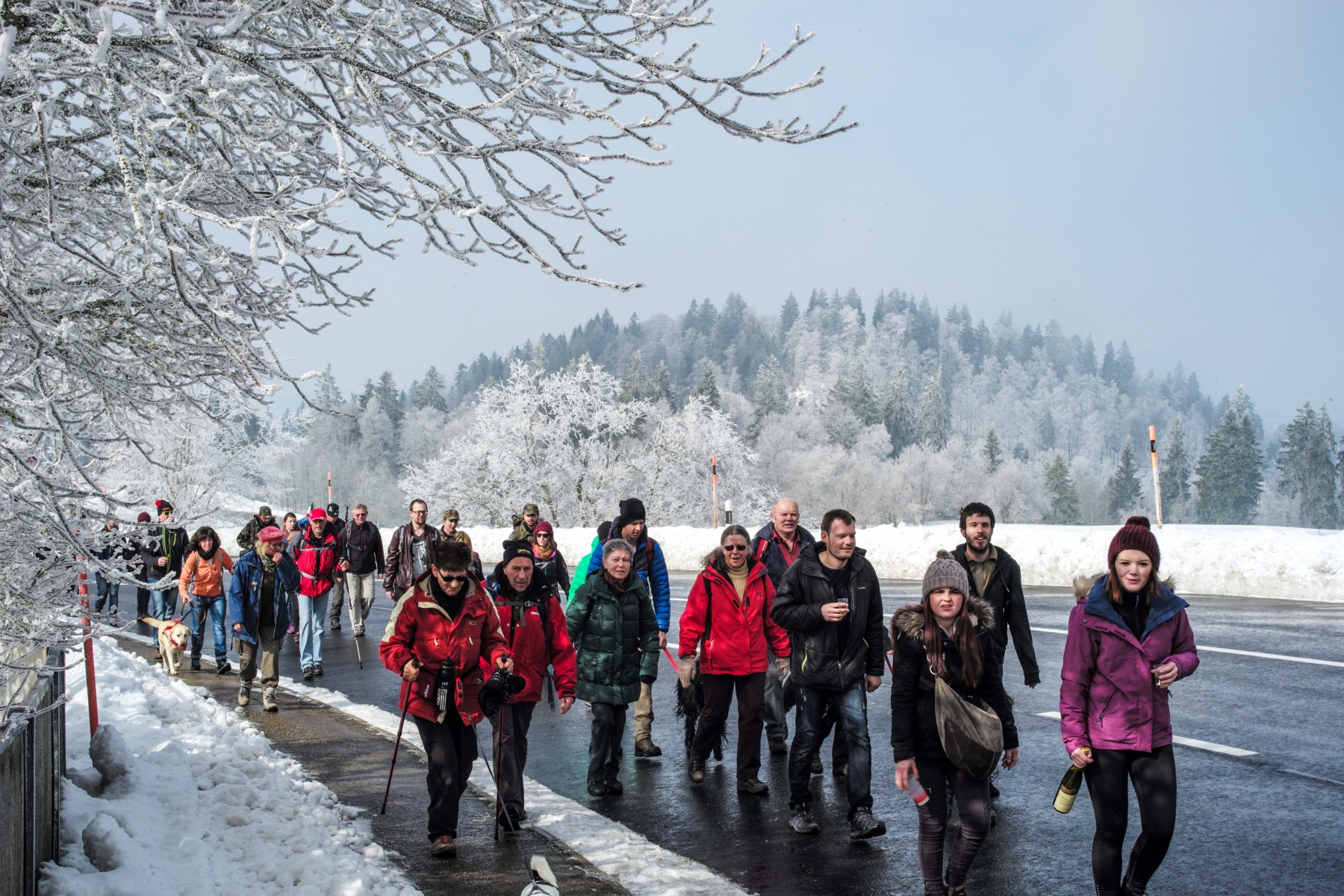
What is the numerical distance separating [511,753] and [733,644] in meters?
1.59

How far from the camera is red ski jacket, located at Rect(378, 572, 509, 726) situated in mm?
5629

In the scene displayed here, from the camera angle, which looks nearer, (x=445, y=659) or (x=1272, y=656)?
(x=445, y=659)

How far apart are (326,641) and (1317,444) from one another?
104907 millimetres

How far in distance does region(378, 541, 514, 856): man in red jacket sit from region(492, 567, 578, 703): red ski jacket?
409 mm

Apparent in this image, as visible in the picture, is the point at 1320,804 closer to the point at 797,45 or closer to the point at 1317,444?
the point at 797,45

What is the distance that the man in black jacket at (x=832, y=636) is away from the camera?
594 centimetres

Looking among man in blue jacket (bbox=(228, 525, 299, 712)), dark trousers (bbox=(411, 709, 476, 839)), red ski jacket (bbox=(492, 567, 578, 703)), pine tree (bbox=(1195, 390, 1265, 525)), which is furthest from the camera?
pine tree (bbox=(1195, 390, 1265, 525))

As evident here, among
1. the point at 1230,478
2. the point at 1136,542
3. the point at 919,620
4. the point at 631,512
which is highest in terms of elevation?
the point at 1230,478

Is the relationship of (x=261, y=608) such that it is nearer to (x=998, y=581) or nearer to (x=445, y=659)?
(x=445, y=659)

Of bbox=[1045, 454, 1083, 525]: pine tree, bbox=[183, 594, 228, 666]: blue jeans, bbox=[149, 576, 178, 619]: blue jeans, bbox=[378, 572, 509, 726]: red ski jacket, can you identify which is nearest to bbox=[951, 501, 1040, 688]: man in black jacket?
bbox=[378, 572, 509, 726]: red ski jacket

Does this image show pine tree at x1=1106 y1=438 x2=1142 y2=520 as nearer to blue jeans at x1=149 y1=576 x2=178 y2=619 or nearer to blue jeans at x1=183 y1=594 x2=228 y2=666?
blue jeans at x1=149 y1=576 x2=178 y2=619

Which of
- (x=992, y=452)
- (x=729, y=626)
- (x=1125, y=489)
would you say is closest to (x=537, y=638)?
(x=729, y=626)

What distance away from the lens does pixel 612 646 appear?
6.84m

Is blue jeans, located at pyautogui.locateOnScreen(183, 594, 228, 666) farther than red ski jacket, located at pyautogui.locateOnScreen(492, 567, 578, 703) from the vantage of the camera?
Yes
